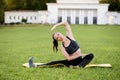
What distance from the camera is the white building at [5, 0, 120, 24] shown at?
317ft

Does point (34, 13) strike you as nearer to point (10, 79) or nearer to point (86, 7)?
point (86, 7)

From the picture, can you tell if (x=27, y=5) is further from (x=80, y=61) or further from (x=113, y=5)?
(x=80, y=61)

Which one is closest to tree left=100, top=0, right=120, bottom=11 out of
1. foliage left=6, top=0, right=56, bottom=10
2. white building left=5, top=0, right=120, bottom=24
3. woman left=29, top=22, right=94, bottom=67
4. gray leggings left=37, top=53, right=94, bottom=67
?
white building left=5, top=0, right=120, bottom=24

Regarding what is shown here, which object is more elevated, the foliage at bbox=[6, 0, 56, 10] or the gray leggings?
the gray leggings

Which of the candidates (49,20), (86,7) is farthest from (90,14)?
(49,20)

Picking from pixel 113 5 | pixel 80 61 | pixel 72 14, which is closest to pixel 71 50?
pixel 80 61

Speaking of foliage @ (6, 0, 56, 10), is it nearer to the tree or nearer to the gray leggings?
the tree

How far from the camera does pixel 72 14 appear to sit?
329 feet

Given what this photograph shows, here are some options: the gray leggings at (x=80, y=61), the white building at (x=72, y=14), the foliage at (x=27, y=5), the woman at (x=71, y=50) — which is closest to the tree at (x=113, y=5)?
the white building at (x=72, y=14)

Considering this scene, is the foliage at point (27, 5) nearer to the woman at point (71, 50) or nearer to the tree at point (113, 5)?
the tree at point (113, 5)

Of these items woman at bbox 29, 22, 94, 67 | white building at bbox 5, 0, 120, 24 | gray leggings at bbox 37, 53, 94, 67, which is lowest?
white building at bbox 5, 0, 120, 24

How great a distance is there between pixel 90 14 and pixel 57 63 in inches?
3530

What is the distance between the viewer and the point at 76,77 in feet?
33.1

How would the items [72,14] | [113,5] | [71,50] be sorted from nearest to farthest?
[71,50], [72,14], [113,5]
